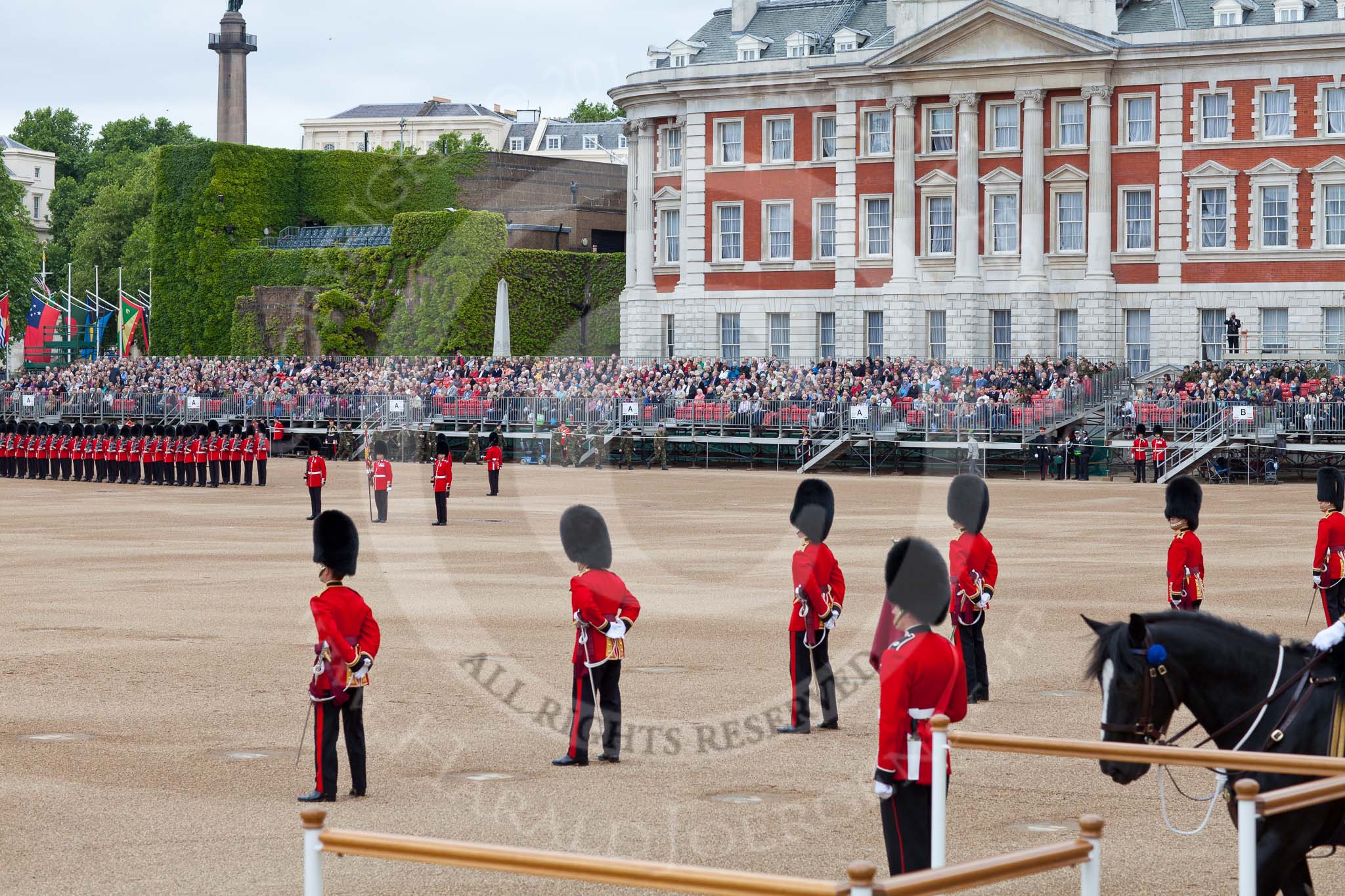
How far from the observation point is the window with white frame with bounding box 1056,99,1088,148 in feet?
194

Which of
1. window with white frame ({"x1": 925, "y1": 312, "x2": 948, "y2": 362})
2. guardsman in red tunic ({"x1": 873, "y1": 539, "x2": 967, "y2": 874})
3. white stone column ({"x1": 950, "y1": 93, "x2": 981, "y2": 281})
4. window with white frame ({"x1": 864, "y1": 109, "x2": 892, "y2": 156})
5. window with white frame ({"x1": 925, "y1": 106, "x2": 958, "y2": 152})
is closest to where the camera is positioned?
guardsman in red tunic ({"x1": 873, "y1": 539, "x2": 967, "y2": 874})

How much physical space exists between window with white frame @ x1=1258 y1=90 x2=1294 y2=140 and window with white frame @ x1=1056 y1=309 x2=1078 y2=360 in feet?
26.6

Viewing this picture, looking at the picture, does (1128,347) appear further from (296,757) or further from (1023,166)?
(296,757)

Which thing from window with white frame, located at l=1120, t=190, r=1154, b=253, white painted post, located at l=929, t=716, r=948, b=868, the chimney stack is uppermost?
the chimney stack

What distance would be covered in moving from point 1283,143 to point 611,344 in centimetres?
2862

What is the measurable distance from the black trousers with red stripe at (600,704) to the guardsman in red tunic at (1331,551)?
25.9ft

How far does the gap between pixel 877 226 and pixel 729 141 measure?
643 centimetres

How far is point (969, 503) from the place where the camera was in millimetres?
14367

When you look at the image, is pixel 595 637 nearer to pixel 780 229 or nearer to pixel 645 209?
pixel 780 229

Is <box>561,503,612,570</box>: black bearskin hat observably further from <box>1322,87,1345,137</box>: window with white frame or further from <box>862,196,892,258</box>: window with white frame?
<box>862,196,892,258</box>: window with white frame

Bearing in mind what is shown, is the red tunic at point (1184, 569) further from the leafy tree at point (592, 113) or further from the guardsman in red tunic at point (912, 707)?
the leafy tree at point (592, 113)

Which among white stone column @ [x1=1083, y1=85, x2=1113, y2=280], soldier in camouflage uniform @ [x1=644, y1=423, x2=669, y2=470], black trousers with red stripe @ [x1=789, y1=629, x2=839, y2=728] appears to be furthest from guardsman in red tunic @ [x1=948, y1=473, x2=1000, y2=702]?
white stone column @ [x1=1083, y1=85, x2=1113, y2=280]

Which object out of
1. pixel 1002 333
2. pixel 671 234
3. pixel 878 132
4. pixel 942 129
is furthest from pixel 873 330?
pixel 671 234

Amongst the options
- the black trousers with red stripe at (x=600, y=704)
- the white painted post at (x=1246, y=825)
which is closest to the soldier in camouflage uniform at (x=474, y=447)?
the black trousers with red stripe at (x=600, y=704)
